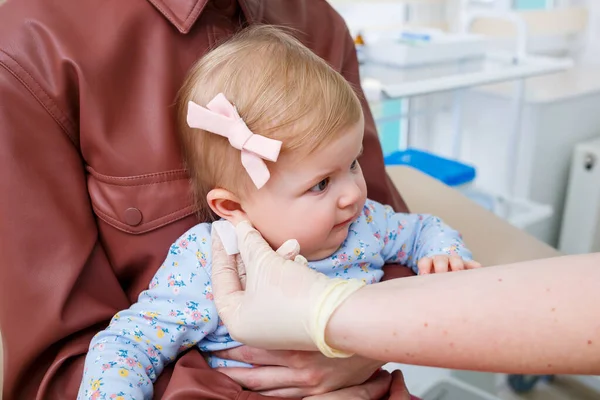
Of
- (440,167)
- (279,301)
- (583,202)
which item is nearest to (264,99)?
(279,301)

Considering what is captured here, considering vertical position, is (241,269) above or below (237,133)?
below

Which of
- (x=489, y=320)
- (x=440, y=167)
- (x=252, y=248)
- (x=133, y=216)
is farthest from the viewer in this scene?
(x=440, y=167)

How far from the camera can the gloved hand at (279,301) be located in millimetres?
597

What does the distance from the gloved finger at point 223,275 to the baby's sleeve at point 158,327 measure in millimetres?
31

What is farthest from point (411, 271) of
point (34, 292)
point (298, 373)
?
point (34, 292)

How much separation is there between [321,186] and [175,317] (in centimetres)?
28

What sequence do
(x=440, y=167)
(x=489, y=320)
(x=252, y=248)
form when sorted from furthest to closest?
(x=440, y=167) → (x=252, y=248) → (x=489, y=320)

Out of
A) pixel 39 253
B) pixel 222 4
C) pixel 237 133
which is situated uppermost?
pixel 222 4

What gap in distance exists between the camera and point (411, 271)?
1.04 meters

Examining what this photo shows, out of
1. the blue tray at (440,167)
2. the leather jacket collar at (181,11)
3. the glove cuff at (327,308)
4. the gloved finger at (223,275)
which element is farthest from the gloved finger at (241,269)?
the blue tray at (440,167)

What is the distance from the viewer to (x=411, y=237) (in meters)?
1.05

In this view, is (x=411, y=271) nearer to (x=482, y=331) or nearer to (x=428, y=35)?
(x=482, y=331)

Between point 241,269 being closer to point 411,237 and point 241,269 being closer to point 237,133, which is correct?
point 237,133

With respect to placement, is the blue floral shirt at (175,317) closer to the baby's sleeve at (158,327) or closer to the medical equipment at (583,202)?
the baby's sleeve at (158,327)
